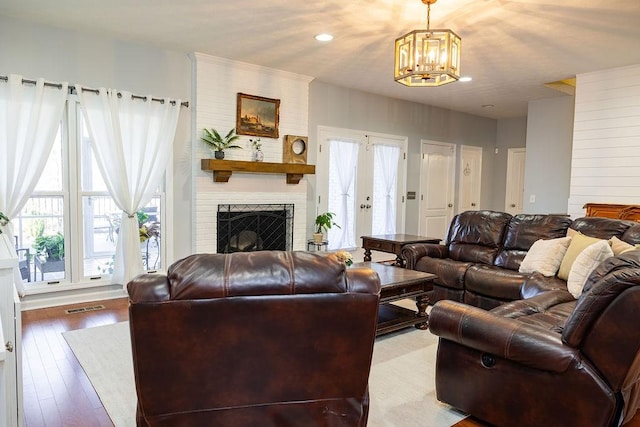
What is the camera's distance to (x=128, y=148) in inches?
178

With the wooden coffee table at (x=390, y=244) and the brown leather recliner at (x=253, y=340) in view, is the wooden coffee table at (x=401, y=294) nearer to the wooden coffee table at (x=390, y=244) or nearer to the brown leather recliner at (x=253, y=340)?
the wooden coffee table at (x=390, y=244)

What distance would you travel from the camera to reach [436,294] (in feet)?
14.3

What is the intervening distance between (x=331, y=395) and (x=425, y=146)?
21.7 feet

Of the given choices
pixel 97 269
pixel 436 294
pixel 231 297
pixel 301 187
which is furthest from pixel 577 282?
pixel 97 269

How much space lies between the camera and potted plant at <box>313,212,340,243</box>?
6062 millimetres

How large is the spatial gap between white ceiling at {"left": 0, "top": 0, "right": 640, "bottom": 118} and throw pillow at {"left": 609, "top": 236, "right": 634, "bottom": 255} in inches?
73.1

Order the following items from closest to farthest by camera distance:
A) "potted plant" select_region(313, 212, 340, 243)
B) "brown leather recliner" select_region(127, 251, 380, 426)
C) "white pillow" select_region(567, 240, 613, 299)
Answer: "brown leather recliner" select_region(127, 251, 380, 426), "white pillow" select_region(567, 240, 613, 299), "potted plant" select_region(313, 212, 340, 243)

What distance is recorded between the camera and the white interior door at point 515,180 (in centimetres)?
852

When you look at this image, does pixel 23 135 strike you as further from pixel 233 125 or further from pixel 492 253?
pixel 492 253

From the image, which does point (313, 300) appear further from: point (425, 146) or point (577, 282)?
point (425, 146)

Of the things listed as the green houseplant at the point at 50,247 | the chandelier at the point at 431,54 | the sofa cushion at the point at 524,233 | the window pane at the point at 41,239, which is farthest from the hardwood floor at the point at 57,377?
the chandelier at the point at 431,54

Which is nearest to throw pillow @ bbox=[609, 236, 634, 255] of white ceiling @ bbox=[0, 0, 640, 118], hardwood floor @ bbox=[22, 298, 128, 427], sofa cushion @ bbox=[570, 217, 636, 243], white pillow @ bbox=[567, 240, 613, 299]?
white pillow @ bbox=[567, 240, 613, 299]

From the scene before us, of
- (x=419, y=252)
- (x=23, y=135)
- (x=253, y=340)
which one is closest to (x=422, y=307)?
(x=419, y=252)

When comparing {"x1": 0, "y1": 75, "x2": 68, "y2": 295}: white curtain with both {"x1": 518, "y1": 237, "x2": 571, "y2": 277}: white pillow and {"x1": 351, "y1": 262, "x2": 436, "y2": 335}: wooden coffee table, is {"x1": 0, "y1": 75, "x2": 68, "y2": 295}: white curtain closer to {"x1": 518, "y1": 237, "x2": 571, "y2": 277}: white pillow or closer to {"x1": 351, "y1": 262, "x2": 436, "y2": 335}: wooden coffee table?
{"x1": 351, "y1": 262, "x2": 436, "y2": 335}: wooden coffee table
